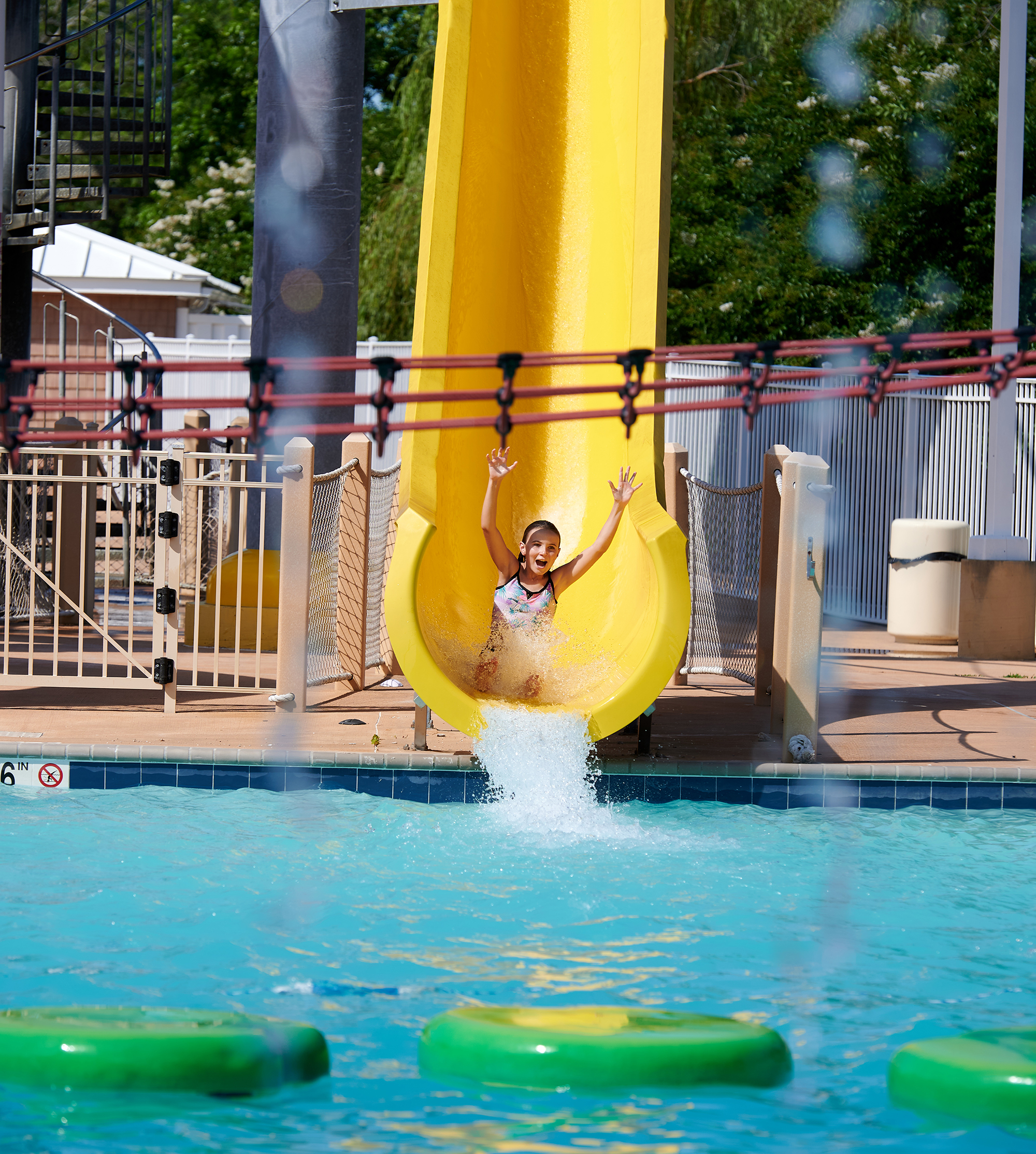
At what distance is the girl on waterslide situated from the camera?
7367mm

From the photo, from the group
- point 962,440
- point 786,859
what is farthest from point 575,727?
point 962,440

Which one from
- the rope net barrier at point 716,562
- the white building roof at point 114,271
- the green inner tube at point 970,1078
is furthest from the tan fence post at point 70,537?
the white building roof at point 114,271

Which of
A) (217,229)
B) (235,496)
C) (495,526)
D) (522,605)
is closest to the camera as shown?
(495,526)

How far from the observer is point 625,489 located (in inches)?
283

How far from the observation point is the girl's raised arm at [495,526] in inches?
277

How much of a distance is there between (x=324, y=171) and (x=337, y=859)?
6648 mm

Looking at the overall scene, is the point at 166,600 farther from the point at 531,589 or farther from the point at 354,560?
the point at 531,589

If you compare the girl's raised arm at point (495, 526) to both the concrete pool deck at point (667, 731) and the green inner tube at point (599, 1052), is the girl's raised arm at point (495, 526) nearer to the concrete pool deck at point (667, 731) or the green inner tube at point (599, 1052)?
the concrete pool deck at point (667, 731)

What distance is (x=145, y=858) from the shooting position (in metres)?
6.30

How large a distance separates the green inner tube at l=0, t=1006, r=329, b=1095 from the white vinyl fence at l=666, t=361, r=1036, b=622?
9979 mm

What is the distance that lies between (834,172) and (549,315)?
12.2 meters

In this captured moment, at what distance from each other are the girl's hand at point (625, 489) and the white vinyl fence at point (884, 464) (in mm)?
6326

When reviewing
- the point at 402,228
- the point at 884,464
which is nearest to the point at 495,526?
the point at 884,464

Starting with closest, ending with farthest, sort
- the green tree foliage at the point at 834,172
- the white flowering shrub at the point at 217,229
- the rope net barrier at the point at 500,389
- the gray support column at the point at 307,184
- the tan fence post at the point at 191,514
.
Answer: the rope net barrier at the point at 500,389, the gray support column at the point at 307,184, the tan fence post at the point at 191,514, the green tree foliage at the point at 834,172, the white flowering shrub at the point at 217,229
